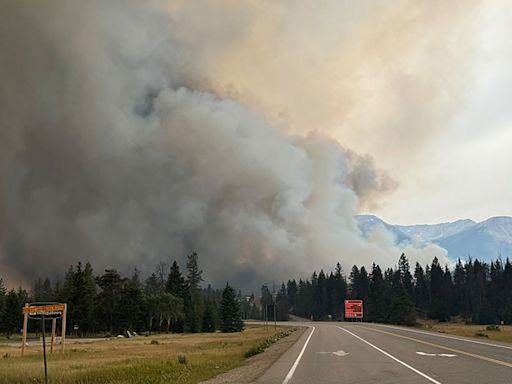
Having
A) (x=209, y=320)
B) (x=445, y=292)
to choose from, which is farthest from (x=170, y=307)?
(x=445, y=292)

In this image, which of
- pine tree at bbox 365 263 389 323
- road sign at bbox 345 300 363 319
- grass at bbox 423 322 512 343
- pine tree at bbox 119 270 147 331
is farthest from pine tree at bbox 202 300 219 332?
grass at bbox 423 322 512 343

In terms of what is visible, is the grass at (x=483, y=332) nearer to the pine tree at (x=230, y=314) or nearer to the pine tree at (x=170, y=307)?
the pine tree at (x=230, y=314)

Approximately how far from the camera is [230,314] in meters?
116

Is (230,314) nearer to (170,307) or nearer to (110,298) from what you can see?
(170,307)

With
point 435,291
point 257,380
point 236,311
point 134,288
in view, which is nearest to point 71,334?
point 134,288

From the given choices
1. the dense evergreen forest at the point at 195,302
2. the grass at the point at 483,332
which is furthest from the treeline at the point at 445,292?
the grass at the point at 483,332

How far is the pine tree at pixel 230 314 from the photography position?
114 metres

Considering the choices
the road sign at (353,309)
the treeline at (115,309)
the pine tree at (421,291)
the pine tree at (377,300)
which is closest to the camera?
the treeline at (115,309)

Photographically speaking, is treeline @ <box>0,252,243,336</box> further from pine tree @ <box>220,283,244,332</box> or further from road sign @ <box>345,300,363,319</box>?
road sign @ <box>345,300,363,319</box>

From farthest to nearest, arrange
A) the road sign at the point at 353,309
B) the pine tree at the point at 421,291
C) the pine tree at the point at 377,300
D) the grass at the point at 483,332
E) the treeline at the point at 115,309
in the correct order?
the pine tree at the point at 421,291 → the road sign at the point at 353,309 → the pine tree at the point at 377,300 → the treeline at the point at 115,309 → the grass at the point at 483,332

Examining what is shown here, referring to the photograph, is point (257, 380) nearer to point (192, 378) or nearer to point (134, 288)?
point (192, 378)

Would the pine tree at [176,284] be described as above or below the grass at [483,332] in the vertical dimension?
above

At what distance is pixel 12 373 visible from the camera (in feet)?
75.4

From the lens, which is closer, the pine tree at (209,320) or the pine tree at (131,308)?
the pine tree at (131,308)
